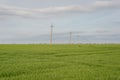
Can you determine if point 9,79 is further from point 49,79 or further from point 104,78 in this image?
point 104,78

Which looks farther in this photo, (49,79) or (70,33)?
(70,33)

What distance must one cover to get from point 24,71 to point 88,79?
4.86 m

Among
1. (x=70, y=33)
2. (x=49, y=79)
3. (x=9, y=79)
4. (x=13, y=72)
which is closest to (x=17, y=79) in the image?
(x=9, y=79)

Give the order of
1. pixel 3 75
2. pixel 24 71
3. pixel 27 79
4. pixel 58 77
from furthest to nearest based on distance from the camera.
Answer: pixel 24 71 → pixel 3 75 → pixel 58 77 → pixel 27 79

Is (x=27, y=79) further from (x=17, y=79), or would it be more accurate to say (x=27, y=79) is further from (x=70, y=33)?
(x=70, y=33)

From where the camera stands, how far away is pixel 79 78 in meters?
12.3

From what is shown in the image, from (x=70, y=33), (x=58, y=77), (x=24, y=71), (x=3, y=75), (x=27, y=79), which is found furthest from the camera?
(x=70, y=33)

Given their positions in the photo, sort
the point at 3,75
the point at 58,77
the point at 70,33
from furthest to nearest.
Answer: the point at 70,33 < the point at 3,75 < the point at 58,77

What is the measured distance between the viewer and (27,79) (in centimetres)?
1184

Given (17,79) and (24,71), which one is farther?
(24,71)

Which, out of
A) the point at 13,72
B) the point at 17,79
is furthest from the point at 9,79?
A: the point at 13,72

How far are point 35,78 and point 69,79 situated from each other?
5.84ft

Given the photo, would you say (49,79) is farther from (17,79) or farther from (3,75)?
(3,75)

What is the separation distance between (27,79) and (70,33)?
310ft
